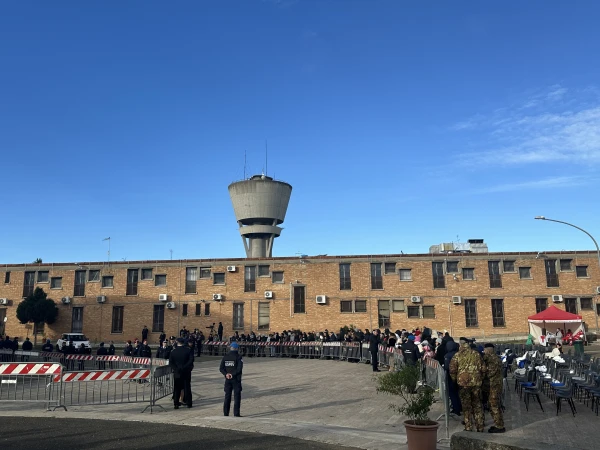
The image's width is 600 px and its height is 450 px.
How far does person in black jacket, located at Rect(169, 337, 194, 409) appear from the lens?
12.8 m

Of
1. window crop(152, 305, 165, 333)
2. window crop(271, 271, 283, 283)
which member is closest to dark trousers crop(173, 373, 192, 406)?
window crop(271, 271, 283, 283)

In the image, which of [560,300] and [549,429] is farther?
[560,300]

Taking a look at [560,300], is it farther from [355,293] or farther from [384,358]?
[384,358]

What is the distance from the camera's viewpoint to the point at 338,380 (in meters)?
18.7

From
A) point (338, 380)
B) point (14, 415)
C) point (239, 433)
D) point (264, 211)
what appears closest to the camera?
point (239, 433)

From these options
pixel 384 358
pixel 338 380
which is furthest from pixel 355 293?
pixel 338 380

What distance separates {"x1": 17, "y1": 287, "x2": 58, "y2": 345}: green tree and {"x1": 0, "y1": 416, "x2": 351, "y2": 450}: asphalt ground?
118 feet

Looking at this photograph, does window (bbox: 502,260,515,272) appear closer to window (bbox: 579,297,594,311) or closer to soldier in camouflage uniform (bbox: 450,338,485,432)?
window (bbox: 579,297,594,311)

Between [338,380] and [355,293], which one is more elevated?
[355,293]

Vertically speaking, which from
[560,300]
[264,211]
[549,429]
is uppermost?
[264,211]

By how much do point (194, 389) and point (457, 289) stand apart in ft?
101

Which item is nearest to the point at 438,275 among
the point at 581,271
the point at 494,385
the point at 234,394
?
the point at 581,271

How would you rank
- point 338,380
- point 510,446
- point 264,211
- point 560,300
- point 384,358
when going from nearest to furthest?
point 510,446
point 338,380
point 384,358
point 560,300
point 264,211

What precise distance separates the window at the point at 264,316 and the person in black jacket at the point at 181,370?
3036 centimetres
